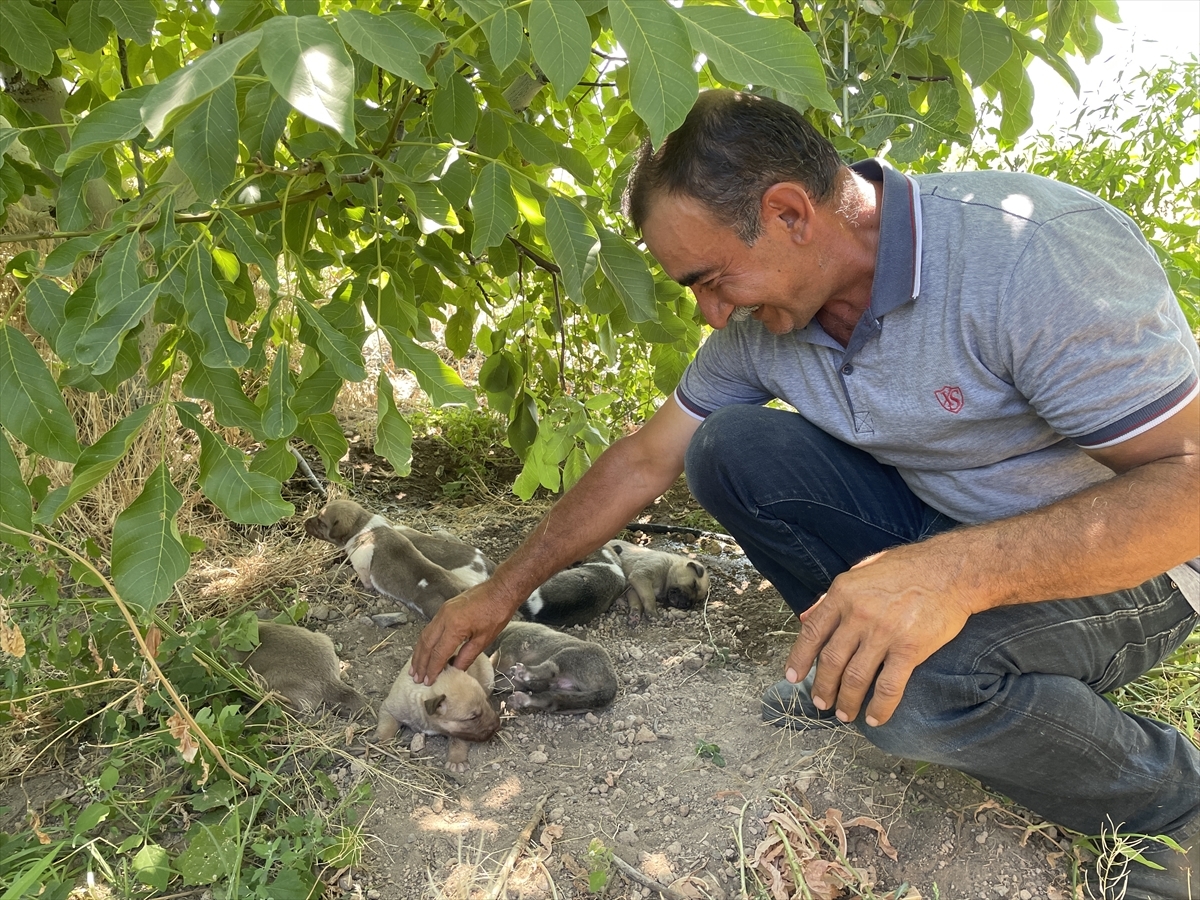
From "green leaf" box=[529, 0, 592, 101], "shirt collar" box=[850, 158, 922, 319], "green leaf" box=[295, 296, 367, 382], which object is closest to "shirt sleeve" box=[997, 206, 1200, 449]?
"shirt collar" box=[850, 158, 922, 319]

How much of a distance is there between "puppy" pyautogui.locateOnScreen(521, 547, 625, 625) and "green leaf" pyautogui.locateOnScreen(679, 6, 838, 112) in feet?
7.78

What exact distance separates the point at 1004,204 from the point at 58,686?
290 centimetres

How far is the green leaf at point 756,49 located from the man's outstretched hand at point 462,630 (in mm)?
1738

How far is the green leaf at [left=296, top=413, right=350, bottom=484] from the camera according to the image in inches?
85.8

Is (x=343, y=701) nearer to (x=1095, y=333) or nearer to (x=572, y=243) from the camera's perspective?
(x=572, y=243)

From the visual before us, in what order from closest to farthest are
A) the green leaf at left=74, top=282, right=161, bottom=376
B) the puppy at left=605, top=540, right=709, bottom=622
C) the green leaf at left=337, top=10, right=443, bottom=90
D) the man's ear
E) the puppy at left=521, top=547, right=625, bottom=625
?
the green leaf at left=337, top=10, right=443, bottom=90 → the green leaf at left=74, top=282, right=161, bottom=376 → the man's ear → the puppy at left=521, top=547, right=625, bottom=625 → the puppy at left=605, top=540, right=709, bottom=622

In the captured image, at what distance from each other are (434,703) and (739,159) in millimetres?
1764

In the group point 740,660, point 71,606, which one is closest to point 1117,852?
point 740,660

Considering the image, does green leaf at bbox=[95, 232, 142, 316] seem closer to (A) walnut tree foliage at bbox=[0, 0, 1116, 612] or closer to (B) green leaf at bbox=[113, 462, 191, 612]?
(A) walnut tree foliage at bbox=[0, 0, 1116, 612]

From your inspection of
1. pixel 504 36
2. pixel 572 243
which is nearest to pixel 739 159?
pixel 572 243

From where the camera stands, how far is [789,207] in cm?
219

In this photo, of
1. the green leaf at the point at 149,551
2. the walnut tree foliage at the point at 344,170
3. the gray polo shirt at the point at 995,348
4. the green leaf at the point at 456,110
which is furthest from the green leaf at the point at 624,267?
the green leaf at the point at 149,551

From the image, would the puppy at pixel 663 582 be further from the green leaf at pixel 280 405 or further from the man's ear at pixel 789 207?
the green leaf at pixel 280 405

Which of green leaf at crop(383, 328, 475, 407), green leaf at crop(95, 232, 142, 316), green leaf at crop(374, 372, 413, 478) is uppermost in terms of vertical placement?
green leaf at crop(95, 232, 142, 316)
